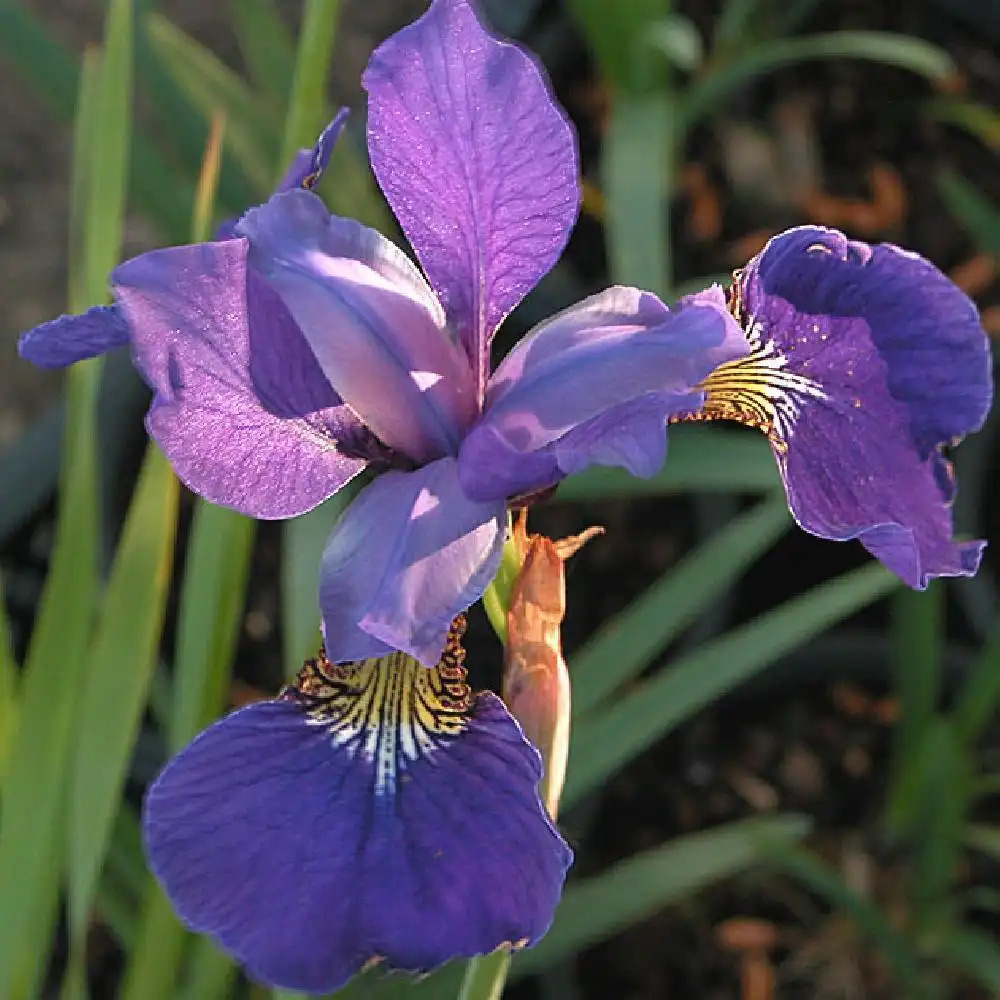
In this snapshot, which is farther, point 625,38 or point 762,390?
point 625,38

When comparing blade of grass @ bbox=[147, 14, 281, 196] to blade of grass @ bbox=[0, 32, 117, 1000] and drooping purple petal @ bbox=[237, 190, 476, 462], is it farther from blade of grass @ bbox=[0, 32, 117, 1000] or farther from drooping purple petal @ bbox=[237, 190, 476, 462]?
drooping purple petal @ bbox=[237, 190, 476, 462]

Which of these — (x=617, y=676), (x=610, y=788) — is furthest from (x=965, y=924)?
(x=617, y=676)

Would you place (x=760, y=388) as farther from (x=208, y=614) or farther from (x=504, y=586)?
(x=208, y=614)

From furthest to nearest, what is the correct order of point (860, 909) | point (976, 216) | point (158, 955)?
1. point (976, 216)
2. point (860, 909)
3. point (158, 955)

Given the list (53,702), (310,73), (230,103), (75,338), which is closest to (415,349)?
(75,338)

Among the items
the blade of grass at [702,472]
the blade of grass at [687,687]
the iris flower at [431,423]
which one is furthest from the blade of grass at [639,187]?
the iris flower at [431,423]

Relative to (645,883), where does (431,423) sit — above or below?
above

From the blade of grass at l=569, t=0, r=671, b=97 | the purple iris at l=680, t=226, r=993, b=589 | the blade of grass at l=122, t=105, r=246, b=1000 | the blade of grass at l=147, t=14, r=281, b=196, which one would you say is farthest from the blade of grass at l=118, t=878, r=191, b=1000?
the blade of grass at l=569, t=0, r=671, b=97
